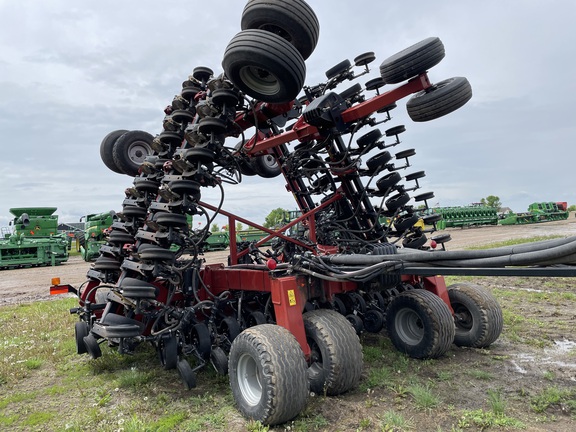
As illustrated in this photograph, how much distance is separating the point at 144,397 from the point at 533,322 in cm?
543

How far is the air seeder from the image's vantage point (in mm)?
3701

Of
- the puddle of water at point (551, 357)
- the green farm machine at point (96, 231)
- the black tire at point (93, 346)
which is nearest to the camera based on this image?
the puddle of water at point (551, 357)

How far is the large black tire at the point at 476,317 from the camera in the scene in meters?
5.02

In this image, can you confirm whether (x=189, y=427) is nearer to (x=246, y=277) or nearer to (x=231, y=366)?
(x=231, y=366)

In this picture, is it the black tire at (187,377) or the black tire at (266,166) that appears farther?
the black tire at (266,166)

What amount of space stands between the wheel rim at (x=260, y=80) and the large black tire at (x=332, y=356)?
7.39 feet

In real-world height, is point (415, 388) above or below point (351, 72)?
below

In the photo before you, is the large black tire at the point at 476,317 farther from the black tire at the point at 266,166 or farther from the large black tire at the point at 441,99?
the black tire at the point at 266,166

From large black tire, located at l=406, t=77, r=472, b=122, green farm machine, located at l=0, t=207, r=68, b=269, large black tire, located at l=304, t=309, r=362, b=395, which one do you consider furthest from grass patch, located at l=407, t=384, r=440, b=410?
green farm machine, located at l=0, t=207, r=68, b=269

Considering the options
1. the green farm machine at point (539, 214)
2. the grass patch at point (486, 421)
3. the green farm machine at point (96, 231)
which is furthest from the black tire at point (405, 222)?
the green farm machine at point (539, 214)

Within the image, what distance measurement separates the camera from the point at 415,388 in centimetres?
381

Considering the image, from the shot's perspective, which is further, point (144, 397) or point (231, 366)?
Result: point (144, 397)

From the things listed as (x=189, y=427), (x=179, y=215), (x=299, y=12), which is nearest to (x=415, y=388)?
(x=189, y=427)

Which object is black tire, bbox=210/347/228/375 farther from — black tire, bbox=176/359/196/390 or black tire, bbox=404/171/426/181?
black tire, bbox=404/171/426/181
